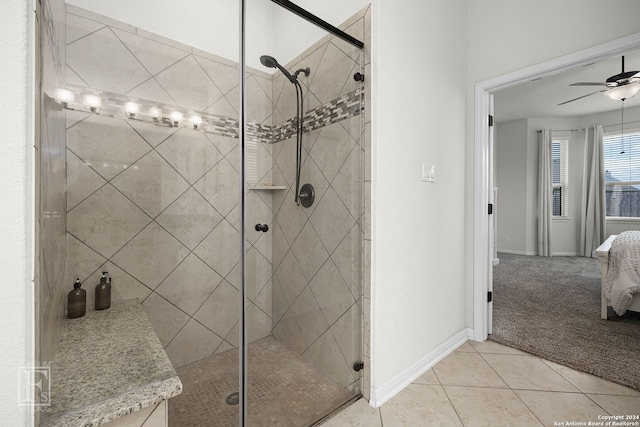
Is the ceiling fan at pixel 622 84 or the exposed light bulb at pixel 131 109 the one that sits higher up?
the ceiling fan at pixel 622 84

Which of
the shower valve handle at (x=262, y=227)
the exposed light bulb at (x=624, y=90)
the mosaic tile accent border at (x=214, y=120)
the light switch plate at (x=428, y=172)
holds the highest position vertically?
the exposed light bulb at (x=624, y=90)

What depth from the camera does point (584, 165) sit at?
5.78 metres

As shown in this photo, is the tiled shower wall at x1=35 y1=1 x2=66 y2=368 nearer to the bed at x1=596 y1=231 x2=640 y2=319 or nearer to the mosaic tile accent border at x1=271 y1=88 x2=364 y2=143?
the mosaic tile accent border at x1=271 y1=88 x2=364 y2=143

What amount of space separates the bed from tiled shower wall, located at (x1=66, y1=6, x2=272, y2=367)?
3.09m

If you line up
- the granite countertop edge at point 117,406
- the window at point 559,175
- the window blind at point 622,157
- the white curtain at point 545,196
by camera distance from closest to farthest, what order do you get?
the granite countertop edge at point 117,406 → the window blind at point 622,157 → the white curtain at point 545,196 → the window at point 559,175

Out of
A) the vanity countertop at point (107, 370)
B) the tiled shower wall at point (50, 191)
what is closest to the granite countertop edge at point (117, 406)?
the vanity countertop at point (107, 370)

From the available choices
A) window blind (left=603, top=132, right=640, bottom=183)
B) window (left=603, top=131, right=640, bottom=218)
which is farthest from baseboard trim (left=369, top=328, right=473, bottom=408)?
window blind (left=603, top=132, right=640, bottom=183)

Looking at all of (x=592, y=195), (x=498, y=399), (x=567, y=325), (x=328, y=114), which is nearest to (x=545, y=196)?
(x=592, y=195)

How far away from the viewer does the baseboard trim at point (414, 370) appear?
62.2 inches

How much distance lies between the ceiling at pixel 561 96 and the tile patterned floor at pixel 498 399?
339 cm

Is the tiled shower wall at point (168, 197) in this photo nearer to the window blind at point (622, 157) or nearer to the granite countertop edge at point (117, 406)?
the granite countertop edge at point (117, 406)

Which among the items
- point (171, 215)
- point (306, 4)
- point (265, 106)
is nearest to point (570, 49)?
point (306, 4)

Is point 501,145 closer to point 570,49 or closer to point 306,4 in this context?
point 570,49

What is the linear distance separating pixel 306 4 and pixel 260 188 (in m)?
1.38
